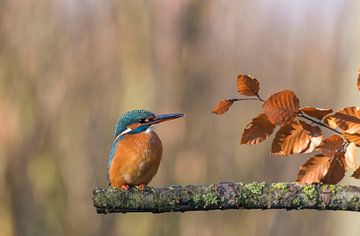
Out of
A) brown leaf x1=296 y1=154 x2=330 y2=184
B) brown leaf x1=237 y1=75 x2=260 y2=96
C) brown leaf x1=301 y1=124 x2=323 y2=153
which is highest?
brown leaf x1=237 y1=75 x2=260 y2=96

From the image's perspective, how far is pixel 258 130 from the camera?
115 centimetres

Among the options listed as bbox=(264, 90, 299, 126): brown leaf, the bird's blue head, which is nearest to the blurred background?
the bird's blue head

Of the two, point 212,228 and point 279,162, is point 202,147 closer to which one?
point 212,228

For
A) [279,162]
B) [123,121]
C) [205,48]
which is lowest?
[279,162]

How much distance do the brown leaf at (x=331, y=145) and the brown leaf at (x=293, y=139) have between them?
0.02 metres

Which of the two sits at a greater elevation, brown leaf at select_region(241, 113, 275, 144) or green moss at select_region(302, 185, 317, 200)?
brown leaf at select_region(241, 113, 275, 144)

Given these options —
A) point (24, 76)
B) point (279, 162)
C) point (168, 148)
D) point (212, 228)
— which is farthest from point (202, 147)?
point (24, 76)

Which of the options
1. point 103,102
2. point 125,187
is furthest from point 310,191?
point 103,102

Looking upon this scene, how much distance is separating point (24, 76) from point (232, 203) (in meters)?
3.71

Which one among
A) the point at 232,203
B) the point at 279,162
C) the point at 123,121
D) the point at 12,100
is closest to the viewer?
the point at 232,203

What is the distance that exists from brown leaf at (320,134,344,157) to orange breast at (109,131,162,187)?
1.25 ft

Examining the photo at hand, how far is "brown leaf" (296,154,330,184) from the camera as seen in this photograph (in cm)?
111

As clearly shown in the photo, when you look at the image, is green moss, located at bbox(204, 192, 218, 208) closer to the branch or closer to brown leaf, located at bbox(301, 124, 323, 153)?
the branch

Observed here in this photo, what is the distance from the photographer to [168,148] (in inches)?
196
